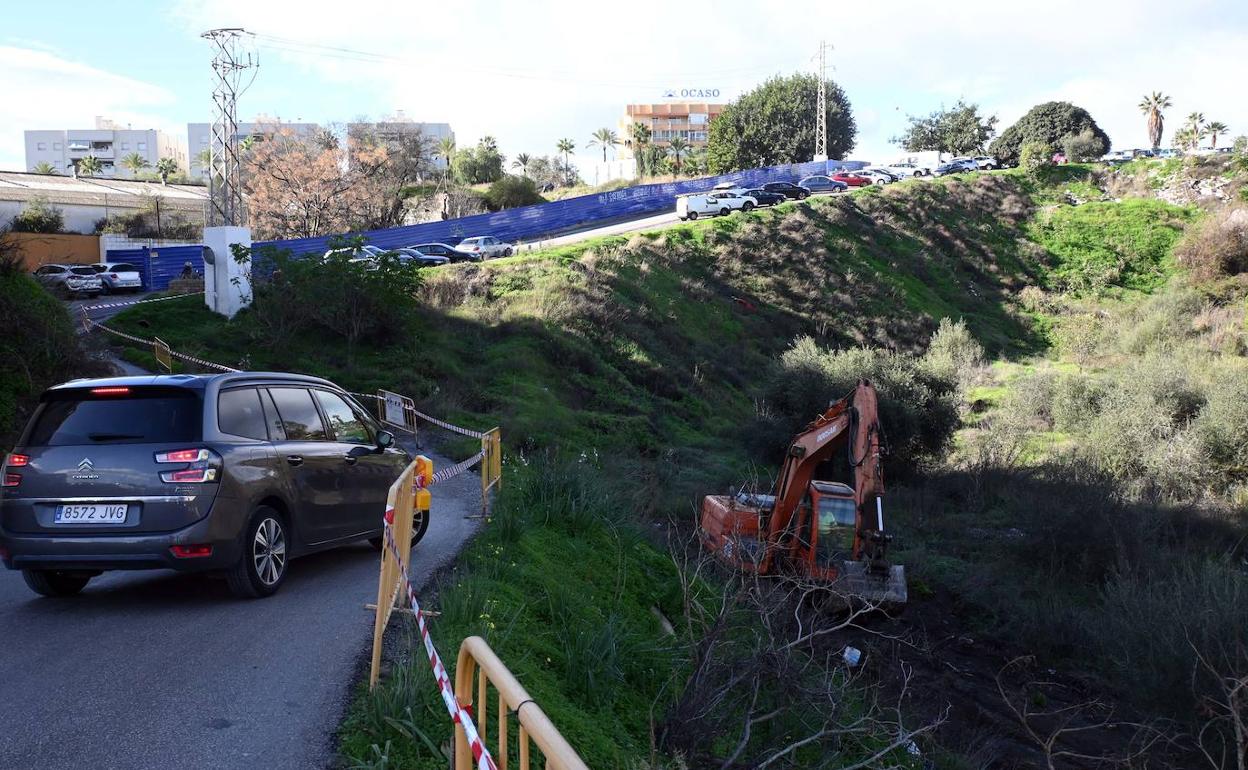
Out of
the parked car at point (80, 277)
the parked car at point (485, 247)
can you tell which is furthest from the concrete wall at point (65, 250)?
the parked car at point (485, 247)

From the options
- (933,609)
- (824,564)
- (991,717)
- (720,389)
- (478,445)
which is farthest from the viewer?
(720,389)

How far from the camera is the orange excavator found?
1370 centimetres

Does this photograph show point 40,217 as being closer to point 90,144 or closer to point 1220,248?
point 1220,248

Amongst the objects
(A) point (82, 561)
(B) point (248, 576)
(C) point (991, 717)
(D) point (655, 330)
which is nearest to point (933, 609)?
(C) point (991, 717)

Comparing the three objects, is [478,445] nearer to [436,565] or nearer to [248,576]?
[436,565]

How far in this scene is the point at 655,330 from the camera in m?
39.3

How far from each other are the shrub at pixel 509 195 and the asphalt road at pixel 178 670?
68.0 metres

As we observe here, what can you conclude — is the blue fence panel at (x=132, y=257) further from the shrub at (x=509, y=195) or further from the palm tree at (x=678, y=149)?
the palm tree at (x=678, y=149)

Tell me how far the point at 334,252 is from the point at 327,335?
2.37 m

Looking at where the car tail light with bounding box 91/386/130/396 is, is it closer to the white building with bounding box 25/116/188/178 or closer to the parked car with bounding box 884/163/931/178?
the parked car with bounding box 884/163/931/178

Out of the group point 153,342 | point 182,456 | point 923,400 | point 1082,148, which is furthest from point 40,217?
point 1082,148

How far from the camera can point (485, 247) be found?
49.5 meters

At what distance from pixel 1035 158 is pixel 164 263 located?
59.9 m

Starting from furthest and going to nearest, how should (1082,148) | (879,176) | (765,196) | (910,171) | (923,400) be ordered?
(1082,148), (910,171), (879,176), (765,196), (923,400)
